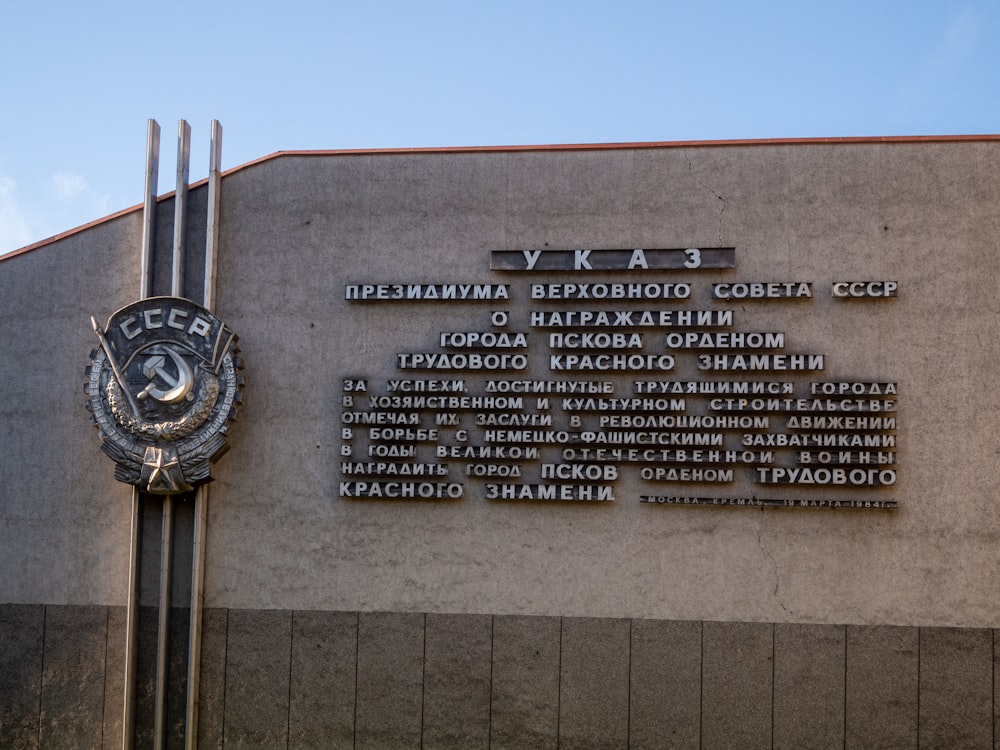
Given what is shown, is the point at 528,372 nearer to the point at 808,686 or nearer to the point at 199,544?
the point at 199,544

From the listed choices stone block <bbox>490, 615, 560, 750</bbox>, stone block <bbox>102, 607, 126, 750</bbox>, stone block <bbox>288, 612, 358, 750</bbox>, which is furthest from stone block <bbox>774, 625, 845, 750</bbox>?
stone block <bbox>102, 607, 126, 750</bbox>

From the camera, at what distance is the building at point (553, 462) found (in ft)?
28.3

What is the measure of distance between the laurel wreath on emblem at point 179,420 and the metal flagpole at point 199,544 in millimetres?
597

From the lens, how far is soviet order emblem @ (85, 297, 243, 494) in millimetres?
9148

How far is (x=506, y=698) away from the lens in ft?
28.9

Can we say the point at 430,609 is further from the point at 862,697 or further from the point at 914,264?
the point at 914,264

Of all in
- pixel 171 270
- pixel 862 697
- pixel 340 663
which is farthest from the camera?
pixel 171 270

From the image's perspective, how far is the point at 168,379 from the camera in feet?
30.6

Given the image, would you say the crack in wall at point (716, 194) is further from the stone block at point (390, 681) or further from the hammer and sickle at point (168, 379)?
the hammer and sickle at point (168, 379)

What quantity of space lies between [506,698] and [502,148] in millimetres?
5398

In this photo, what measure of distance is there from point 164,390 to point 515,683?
449 centimetres

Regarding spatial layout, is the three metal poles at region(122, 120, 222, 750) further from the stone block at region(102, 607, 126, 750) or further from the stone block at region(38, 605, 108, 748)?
the stone block at region(38, 605, 108, 748)

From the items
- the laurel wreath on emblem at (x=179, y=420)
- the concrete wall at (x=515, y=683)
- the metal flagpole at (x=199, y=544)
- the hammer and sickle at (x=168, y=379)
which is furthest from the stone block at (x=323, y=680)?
the hammer and sickle at (x=168, y=379)

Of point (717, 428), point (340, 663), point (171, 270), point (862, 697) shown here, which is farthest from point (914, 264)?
point (171, 270)
